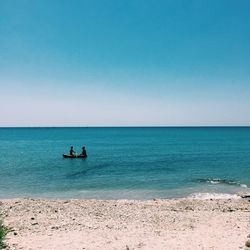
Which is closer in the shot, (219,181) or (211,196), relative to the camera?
(211,196)

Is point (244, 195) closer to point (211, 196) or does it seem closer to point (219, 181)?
point (211, 196)

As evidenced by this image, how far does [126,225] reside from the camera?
1421 cm

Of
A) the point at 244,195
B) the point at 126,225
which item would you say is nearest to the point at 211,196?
the point at 244,195

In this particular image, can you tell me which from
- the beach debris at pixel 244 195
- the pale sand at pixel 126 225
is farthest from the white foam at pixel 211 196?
the pale sand at pixel 126 225

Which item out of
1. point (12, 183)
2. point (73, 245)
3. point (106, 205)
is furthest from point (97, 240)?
point (12, 183)

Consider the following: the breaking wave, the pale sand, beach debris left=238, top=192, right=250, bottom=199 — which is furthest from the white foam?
the breaking wave

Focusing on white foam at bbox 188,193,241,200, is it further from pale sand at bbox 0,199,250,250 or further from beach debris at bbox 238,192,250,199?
pale sand at bbox 0,199,250,250

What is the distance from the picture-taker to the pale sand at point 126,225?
37.6 ft

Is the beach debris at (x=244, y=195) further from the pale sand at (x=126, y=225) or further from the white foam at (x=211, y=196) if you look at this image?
the pale sand at (x=126, y=225)

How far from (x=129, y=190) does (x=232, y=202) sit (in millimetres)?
8684

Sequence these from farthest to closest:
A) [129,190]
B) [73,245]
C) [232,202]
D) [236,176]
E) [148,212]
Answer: [236,176] → [129,190] → [232,202] → [148,212] → [73,245]

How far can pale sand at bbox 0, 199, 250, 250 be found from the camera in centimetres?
1145

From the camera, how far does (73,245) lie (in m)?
11.3

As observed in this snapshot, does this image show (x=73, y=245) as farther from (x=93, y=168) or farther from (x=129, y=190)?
(x=93, y=168)
